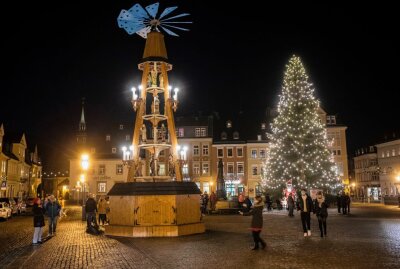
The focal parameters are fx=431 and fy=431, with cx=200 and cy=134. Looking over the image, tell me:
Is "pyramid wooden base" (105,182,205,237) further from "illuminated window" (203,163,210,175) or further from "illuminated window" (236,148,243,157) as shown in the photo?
"illuminated window" (236,148,243,157)

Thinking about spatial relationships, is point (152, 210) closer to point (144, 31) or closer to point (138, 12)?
point (144, 31)

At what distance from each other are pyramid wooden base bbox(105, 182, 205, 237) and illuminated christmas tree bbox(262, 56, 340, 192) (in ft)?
83.9

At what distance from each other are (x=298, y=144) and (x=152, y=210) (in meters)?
27.0

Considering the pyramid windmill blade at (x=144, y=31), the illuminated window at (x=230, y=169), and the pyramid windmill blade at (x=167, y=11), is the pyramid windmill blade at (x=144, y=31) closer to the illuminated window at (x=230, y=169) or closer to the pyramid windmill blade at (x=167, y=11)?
the pyramid windmill blade at (x=167, y=11)

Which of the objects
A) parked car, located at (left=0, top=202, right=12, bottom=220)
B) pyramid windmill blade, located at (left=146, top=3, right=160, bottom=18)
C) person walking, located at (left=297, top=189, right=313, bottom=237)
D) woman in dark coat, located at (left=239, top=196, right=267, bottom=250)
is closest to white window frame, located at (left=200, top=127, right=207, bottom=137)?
parked car, located at (left=0, top=202, right=12, bottom=220)

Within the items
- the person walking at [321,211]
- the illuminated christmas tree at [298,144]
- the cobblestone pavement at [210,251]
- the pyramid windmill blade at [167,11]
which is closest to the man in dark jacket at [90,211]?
the cobblestone pavement at [210,251]

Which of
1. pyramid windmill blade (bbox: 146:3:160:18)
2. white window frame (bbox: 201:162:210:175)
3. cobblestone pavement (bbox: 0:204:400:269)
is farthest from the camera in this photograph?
white window frame (bbox: 201:162:210:175)

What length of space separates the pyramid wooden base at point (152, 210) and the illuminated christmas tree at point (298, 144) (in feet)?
83.9

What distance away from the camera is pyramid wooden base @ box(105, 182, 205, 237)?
729 inches

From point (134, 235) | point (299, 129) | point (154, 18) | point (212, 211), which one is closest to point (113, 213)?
point (134, 235)

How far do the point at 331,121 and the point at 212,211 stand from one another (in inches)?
1816

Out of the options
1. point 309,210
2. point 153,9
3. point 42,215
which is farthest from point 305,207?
point 153,9

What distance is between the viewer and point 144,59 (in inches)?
860

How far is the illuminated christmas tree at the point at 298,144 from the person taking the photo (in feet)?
139
